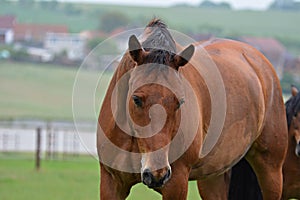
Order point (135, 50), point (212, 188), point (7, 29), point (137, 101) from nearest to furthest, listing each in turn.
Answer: point (137, 101) → point (135, 50) → point (212, 188) → point (7, 29)

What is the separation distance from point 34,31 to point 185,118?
215ft

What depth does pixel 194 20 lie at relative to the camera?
101375 millimetres

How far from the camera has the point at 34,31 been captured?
233 feet

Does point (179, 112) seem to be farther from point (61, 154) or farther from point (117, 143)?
point (61, 154)

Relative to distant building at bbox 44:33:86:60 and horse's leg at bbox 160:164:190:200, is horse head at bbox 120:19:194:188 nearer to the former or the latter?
horse's leg at bbox 160:164:190:200

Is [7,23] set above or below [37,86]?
above

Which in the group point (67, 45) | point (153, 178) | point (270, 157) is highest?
point (153, 178)

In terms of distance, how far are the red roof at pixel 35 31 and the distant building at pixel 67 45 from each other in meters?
0.79

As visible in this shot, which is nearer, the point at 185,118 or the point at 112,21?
the point at 185,118

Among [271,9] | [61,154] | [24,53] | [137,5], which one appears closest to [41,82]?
[24,53]

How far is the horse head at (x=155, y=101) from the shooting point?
5.95 metres

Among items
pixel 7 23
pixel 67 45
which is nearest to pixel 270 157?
pixel 67 45

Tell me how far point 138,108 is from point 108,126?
75 cm

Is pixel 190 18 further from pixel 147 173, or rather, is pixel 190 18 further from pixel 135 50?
pixel 147 173
